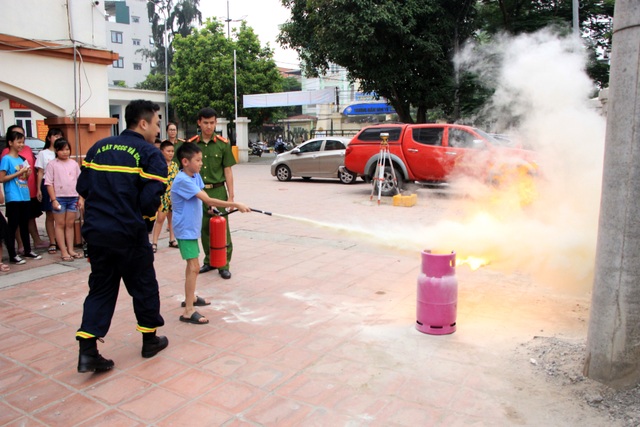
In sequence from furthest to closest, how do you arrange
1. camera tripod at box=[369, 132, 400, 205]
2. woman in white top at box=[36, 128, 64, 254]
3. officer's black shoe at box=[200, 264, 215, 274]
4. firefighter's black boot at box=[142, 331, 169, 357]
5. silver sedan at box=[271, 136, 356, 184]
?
Result: 1. silver sedan at box=[271, 136, 356, 184]
2. camera tripod at box=[369, 132, 400, 205]
3. woman in white top at box=[36, 128, 64, 254]
4. officer's black shoe at box=[200, 264, 215, 274]
5. firefighter's black boot at box=[142, 331, 169, 357]

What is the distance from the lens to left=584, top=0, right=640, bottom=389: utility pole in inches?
121

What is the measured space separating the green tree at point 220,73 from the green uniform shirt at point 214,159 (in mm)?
26008

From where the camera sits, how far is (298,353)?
13.0ft

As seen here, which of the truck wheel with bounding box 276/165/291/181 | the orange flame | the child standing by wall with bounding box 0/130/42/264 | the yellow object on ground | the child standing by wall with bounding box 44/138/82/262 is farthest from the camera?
the truck wheel with bounding box 276/165/291/181

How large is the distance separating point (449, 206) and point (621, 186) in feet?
27.5

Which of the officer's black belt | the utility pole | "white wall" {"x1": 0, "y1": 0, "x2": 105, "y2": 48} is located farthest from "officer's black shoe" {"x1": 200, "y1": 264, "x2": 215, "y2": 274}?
the utility pole

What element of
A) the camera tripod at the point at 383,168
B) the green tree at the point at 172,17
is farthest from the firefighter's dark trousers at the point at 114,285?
the green tree at the point at 172,17

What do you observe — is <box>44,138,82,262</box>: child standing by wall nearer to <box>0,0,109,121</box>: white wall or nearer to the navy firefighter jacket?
<box>0,0,109,121</box>: white wall

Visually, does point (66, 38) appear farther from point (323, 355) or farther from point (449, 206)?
point (449, 206)

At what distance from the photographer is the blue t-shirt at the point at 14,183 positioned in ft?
22.1

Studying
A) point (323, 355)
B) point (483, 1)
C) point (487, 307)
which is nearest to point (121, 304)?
point (323, 355)

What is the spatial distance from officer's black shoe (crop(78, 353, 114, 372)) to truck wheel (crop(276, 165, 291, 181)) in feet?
50.0

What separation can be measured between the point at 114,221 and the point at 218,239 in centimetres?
188

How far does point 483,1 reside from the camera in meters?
20.5
